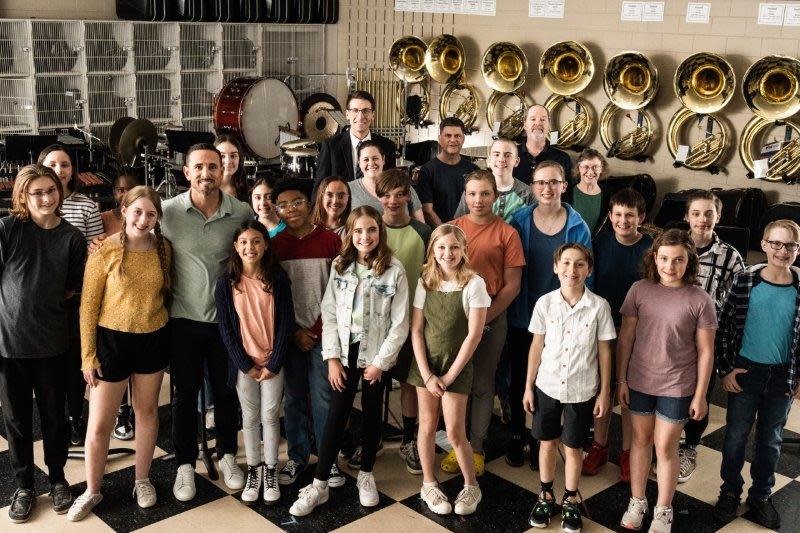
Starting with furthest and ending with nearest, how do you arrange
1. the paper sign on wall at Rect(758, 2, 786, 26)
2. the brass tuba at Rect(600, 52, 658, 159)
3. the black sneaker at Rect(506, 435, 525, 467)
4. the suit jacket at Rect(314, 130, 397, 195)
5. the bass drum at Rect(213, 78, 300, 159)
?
the bass drum at Rect(213, 78, 300, 159), the brass tuba at Rect(600, 52, 658, 159), the paper sign on wall at Rect(758, 2, 786, 26), the suit jacket at Rect(314, 130, 397, 195), the black sneaker at Rect(506, 435, 525, 467)

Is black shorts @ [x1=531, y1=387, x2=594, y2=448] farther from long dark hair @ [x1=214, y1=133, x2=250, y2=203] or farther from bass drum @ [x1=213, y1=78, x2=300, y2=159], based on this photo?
bass drum @ [x1=213, y1=78, x2=300, y2=159]

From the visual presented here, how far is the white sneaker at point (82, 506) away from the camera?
358cm

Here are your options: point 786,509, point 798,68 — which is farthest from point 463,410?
point 798,68

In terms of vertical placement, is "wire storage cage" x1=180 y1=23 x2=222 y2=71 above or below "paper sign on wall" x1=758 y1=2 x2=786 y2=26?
below

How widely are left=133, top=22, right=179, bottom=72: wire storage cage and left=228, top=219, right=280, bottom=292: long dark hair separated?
5857mm

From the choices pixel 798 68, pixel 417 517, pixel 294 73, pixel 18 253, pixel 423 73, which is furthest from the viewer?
pixel 294 73

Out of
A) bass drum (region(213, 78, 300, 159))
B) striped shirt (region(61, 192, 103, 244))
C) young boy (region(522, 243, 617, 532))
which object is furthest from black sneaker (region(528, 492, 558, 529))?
bass drum (region(213, 78, 300, 159))

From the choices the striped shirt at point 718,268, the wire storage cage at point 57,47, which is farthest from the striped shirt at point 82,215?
the wire storage cage at point 57,47

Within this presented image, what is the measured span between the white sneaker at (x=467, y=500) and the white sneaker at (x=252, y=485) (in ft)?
2.82

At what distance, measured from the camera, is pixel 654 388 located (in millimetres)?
3465

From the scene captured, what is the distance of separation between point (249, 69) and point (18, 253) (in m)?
6.64

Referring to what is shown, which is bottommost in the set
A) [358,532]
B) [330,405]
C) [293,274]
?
[358,532]

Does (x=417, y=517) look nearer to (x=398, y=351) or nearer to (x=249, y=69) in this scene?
(x=398, y=351)

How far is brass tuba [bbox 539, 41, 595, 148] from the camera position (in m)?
7.85
